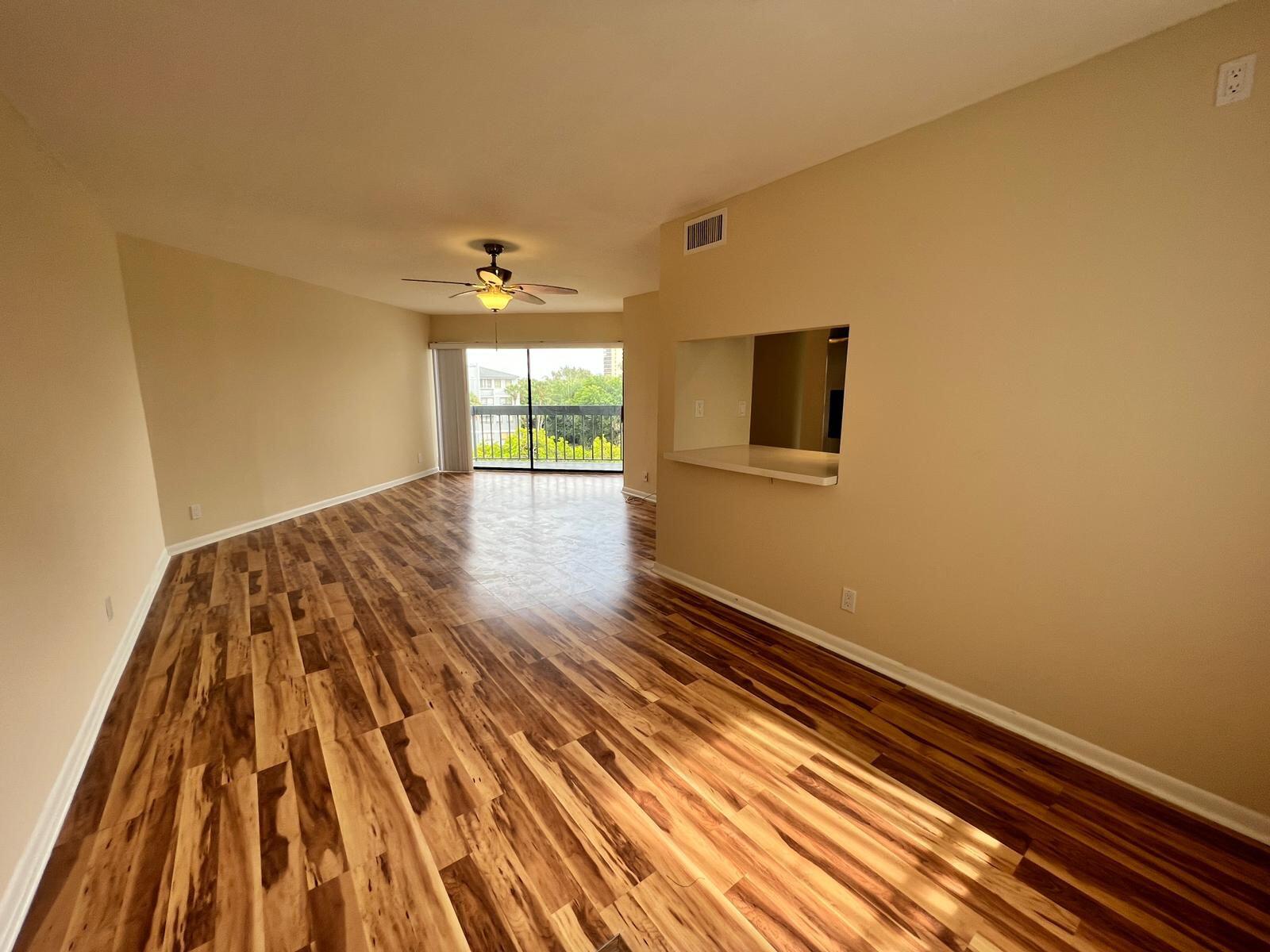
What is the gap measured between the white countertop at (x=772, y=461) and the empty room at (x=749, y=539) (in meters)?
0.05

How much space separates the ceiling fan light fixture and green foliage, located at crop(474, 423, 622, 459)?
4.13 metres

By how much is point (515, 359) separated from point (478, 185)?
17.0ft

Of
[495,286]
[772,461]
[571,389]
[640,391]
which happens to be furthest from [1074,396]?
[571,389]

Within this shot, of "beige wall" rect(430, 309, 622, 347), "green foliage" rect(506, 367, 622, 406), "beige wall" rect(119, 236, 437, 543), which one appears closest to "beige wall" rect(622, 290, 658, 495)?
"beige wall" rect(430, 309, 622, 347)

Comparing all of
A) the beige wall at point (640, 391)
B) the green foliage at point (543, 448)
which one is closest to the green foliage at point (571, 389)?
the green foliage at point (543, 448)

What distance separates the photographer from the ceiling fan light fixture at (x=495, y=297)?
3820 mm

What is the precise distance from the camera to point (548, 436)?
27.0 feet

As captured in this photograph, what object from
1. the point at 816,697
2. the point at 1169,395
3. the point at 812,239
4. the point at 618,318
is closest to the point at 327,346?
the point at 618,318

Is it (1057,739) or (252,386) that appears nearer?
(1057,739)

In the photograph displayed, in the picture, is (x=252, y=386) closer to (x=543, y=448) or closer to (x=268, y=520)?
(x=268, y=520)

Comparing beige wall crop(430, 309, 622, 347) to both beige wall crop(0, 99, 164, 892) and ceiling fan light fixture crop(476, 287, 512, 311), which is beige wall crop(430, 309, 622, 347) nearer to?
ceiling fan light fixture crop(476, 287, 512, 311)

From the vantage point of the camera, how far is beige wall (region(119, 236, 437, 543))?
12.6 feet

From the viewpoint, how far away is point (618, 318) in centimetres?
713

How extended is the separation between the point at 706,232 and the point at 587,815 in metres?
3.01
